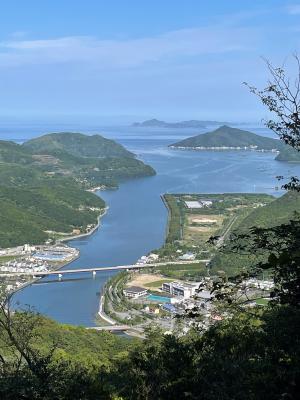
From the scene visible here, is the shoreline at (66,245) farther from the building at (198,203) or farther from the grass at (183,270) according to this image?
the building at (198,203)

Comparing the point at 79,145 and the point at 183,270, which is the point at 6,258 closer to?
the point at 183,270

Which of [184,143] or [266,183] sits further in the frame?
[184,143]

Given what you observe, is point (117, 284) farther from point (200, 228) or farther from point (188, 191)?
point (188, 191)

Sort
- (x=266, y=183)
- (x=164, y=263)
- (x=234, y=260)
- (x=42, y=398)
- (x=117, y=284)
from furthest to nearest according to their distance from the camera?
1. (x=266, y=183)
2. (x=164, y=263)
3. (x=234, y=260)
4. (x=117, y=284)
5. (x=42, y=398)

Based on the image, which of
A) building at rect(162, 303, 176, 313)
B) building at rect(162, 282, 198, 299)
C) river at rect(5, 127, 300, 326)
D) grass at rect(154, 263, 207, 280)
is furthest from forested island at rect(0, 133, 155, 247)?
building at rect(162, 303, 176, 313)

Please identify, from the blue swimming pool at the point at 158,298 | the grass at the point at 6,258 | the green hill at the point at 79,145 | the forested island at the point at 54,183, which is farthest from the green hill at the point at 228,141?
the blue swimming pool at the point at 158,298

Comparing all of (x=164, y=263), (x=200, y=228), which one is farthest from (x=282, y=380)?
(x=200, y=228)
